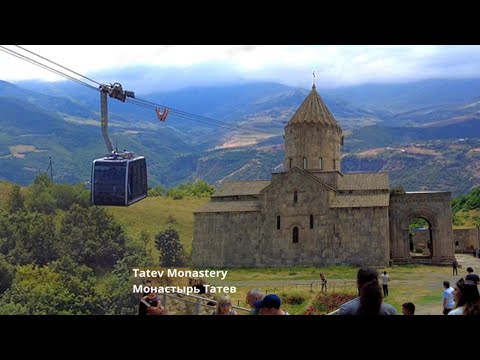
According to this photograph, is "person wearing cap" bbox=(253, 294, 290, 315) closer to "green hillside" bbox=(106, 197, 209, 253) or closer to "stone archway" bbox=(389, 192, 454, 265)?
"stone archway" bbox=(389, 192, 454, 265)

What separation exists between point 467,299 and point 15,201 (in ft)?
104

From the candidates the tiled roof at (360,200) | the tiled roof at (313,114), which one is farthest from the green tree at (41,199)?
the tiled roof at (360,200)

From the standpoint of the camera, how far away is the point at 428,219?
25.1m

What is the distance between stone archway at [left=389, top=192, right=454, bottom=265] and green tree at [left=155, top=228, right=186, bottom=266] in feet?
26.2

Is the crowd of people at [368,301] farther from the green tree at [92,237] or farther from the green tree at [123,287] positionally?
the green tree at [92,237]

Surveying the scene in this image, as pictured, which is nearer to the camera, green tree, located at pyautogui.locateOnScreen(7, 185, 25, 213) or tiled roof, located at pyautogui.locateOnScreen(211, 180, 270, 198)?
tiled roof, located at pyautogui.locateOnScreen(211, 180, 270, 198)

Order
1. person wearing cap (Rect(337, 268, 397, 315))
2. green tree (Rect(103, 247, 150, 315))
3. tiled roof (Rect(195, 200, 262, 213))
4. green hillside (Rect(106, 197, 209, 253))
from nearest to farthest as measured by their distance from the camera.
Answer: person wearing cap (Rect(337, 268, 397, 315)) < green tree (Rect(103, 247, 150, 315)) < tiled roof (Rect(195, 200, 262, 213)) < green hillside (Rect(106, 197, 209, 253))

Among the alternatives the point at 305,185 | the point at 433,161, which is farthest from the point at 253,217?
the point at 433,161

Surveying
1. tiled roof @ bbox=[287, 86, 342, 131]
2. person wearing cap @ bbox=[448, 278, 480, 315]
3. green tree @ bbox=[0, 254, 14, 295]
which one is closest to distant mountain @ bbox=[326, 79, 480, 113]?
tiled roof @ bbox=[287, 86, 342, 131]

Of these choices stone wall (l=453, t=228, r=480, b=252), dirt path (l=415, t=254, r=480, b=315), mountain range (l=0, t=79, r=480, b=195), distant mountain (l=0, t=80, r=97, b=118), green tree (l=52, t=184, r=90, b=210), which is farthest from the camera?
distant mountain (l=0, t=80, r=97, b=118)

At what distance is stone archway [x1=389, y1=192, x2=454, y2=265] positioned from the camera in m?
24.7

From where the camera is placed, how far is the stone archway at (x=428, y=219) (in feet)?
81.0

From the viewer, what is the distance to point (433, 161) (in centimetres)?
5828
